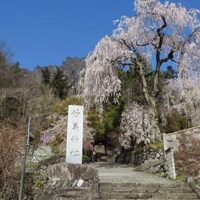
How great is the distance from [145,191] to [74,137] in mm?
3037

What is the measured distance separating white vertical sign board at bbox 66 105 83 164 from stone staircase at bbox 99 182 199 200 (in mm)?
1438

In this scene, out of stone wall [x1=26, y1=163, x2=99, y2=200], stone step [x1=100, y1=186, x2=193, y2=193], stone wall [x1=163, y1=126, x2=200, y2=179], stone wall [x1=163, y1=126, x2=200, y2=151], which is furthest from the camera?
stone wall [x1=163, y1=126, x2=200, y2=151]

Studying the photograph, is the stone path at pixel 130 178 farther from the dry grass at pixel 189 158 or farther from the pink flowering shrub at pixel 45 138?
the pink flowering shrub at pixel 45 138

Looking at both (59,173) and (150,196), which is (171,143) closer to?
(150,196)

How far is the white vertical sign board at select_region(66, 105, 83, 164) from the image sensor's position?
1250cm

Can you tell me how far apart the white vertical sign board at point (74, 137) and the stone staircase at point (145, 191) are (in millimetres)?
1438

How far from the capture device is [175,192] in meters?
11.2

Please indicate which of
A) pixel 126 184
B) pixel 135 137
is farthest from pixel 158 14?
pixel 126 184

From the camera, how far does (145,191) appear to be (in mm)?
11188

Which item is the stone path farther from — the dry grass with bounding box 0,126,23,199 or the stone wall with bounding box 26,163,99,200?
the dry grass with bounding box 0,126,23,199

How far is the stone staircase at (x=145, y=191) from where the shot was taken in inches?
427

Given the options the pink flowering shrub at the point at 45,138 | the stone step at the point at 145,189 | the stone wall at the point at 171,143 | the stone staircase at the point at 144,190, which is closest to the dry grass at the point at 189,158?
the stone wall at the point at 171,143

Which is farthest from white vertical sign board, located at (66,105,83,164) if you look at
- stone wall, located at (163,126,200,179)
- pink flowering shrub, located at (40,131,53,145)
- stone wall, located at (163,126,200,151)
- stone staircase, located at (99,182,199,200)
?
pink flowering shrub, located at (40,131,53,145)

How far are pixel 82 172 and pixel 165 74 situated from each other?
44.5ft
